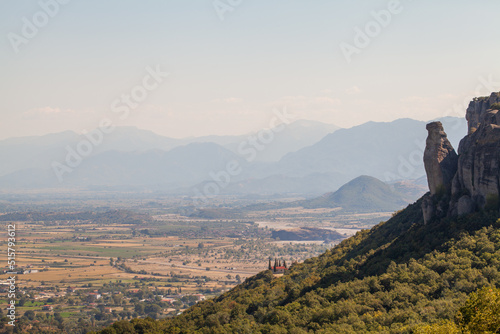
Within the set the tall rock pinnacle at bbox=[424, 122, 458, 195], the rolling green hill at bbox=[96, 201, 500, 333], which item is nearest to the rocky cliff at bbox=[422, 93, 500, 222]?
the tall rock pinnacle at bbox=[424, 122, 458, 195]

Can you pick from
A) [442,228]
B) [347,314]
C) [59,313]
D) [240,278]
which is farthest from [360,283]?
[240,278]

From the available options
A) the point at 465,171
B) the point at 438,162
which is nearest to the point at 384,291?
the point at 465,171

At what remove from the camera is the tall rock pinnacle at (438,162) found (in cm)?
6681

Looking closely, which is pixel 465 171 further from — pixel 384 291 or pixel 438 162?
pixel 384 291

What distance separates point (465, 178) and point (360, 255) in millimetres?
18009

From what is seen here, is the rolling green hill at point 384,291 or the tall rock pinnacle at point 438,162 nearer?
the rolling green hill at point 384,291

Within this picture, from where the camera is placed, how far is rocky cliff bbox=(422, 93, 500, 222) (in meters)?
59.4

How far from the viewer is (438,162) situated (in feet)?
219

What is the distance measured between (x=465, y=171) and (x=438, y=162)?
4750mm

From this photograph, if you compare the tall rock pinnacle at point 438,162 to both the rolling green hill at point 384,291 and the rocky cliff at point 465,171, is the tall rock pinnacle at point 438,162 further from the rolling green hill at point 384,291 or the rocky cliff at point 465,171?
the rolling green hill at point 384,291

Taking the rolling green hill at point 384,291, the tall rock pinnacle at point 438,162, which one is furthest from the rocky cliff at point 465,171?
the rolling green hill at point 384,291

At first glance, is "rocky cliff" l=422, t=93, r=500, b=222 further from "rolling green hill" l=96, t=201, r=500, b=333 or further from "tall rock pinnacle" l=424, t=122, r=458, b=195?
"rolling green hill" l=96, t=201, r=500, b=333

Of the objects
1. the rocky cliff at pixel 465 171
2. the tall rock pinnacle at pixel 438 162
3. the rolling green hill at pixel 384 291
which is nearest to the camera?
the rolling green hill at pixel 384 291

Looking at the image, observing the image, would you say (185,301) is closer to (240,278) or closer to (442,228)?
(240,278)
